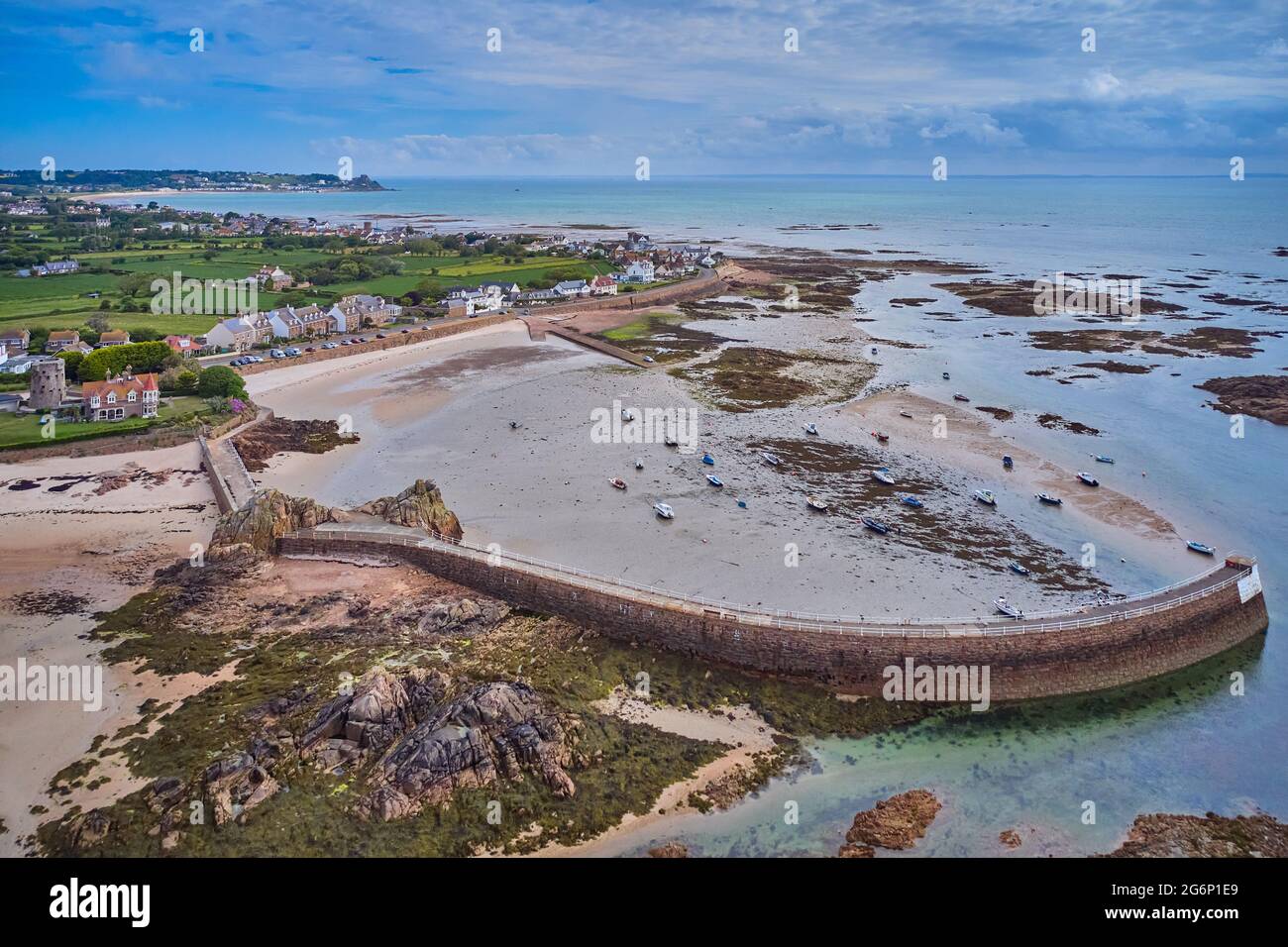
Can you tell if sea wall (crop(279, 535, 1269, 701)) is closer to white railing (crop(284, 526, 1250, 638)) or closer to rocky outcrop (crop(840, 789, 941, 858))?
white railing (crop(284, 526, 1250, 638))

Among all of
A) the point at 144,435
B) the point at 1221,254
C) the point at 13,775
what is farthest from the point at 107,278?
the point at 1221,254

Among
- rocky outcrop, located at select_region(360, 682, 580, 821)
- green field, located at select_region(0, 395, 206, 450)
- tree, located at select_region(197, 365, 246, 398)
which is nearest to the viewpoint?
rocky outcrop, located at select_region(360, 682, 580, 821)

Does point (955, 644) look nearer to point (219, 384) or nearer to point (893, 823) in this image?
point (893, 823)

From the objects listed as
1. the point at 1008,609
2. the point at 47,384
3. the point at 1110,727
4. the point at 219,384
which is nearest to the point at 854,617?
the point at 1008,609

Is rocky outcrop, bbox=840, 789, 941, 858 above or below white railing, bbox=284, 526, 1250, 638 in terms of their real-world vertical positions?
below

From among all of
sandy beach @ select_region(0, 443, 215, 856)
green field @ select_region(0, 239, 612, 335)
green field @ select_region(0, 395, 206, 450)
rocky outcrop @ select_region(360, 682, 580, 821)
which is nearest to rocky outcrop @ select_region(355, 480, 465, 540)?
sandy beach @ select_region(0, 443, 215, 856)

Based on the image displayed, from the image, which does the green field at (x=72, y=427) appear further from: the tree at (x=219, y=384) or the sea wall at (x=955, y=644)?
the sea wall at (x=955, y=644)
